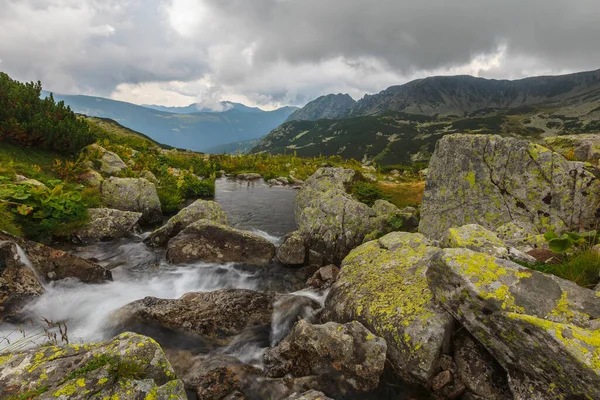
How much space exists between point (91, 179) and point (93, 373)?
1931cm

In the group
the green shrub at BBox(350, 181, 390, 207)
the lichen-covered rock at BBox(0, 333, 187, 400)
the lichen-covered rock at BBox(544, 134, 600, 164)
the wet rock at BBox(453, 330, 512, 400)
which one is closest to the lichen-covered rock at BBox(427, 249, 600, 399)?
the wet rock at BBox(453, 330, 512, 400)

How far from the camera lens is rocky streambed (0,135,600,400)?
18.4ft

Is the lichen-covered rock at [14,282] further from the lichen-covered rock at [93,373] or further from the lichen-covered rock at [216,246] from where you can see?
the lichen-covered rock at [216,246]

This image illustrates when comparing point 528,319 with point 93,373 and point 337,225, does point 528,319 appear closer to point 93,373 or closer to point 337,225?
point 93,373

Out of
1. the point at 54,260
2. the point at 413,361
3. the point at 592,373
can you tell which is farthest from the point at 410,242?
the point at 54,260

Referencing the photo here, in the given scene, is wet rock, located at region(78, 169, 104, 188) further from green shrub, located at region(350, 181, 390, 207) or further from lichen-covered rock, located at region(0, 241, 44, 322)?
green shrub, located at region(350, 181, 390, 207)

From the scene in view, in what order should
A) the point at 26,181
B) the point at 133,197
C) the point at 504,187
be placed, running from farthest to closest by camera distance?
the point at 133,197 → the point at 26,181 → the point at 504,187

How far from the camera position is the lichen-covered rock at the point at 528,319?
4875 millimetres

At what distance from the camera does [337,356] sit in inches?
292

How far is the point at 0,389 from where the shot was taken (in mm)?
5004

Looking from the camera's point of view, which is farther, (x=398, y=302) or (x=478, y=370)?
(x=398, y=302)

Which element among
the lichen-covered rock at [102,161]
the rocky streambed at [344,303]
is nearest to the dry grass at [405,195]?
the rocky streambed at [344,303]

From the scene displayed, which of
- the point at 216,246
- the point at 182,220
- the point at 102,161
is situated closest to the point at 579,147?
the point at 216,246

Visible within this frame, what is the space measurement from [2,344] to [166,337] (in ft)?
13.8
